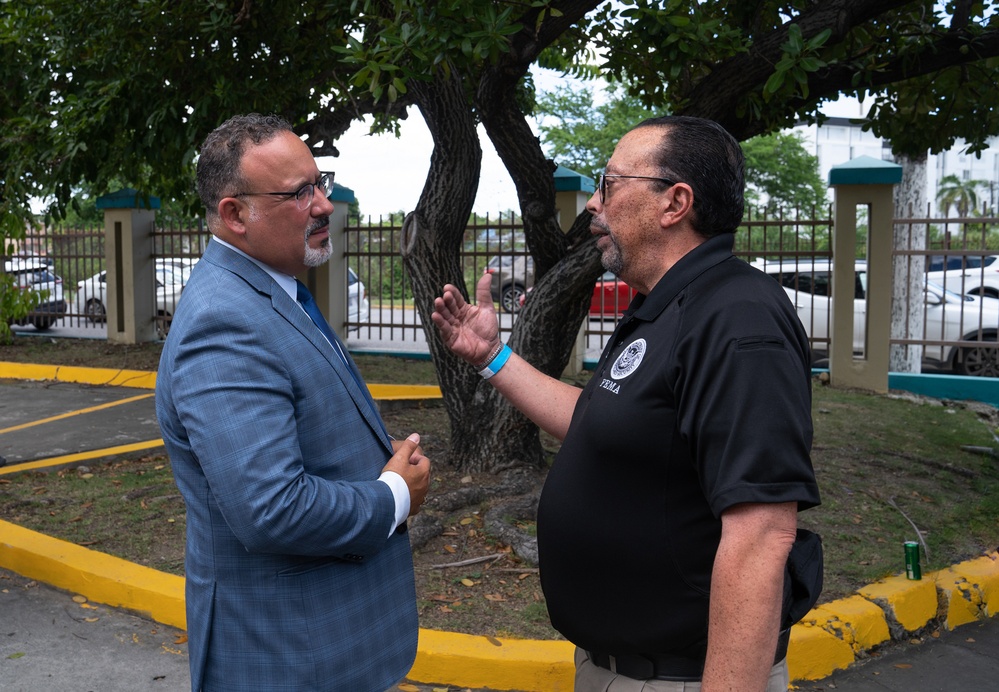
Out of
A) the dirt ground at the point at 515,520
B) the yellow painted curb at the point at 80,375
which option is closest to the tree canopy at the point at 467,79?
the dirt ground at the point at 515,520

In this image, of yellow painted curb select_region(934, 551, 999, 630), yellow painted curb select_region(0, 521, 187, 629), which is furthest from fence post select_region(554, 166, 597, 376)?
yellow painted curb select_region(0, 521, 187, 629)

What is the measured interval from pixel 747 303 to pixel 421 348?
12.1 metres

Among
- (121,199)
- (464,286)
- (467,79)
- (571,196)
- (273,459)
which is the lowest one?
(273,459)

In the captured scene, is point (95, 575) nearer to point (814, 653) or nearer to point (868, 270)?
point (814, 653)

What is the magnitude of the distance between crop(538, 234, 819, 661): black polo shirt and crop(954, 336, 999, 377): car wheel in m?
10.1

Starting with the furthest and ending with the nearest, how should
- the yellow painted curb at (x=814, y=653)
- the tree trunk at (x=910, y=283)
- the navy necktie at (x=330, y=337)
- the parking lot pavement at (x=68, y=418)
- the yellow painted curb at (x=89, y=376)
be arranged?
the tree trunk at (x=910, y=283) < the yellow painted curb at (x=89, y=376) < the parking lot pavement at (x=68, y=418) < the yellow painted curb at (x=814, y=653) < the navy necktie at (x=330, y=337)

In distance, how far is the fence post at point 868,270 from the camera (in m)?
10.1

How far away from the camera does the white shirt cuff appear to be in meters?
2.04

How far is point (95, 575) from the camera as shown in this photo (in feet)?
15.5

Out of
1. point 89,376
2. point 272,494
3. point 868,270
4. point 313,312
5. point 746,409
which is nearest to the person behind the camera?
point 746,409

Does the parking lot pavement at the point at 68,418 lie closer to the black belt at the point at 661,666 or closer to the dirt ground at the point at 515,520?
the dirt ground at the point at 515,520

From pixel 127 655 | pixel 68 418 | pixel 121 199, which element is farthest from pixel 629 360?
pixel 121 199

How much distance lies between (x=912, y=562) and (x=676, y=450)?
11.2 feet

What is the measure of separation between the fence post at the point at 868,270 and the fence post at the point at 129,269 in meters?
9.47
